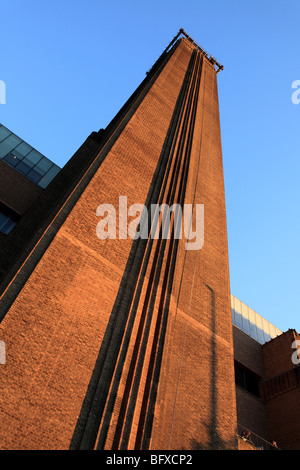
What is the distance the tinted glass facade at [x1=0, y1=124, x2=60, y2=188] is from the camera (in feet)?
58.2

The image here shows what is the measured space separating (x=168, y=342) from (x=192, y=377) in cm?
121

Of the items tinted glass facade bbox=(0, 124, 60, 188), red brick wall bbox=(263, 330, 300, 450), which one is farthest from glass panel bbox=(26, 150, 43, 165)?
red brick wall bbox=(263, 330, 300, 450)

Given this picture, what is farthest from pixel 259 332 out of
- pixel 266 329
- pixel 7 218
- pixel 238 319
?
pixel 7 218

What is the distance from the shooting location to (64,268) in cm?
988

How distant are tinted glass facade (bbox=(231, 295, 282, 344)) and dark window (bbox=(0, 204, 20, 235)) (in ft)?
47.3

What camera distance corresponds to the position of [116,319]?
1002cm

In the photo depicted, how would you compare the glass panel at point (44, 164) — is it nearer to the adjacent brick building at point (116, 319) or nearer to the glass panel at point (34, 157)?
the glass panel at point (34, 157)

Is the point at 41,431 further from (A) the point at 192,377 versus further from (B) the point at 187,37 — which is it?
(B) the point at 187,37

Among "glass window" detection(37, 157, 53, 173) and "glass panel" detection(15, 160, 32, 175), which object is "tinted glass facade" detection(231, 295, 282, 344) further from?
"glass panel" detection(15, 160, 32, 175)

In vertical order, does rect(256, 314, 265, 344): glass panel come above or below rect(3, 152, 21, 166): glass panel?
above

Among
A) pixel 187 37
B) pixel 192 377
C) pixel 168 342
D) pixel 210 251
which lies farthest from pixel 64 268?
pixel 187 37

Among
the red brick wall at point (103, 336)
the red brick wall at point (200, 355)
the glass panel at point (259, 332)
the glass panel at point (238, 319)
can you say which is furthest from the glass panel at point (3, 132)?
the glass panel at point (259, 332)

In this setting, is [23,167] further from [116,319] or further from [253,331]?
[253,331]

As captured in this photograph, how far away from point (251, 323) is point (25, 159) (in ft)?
56.3
